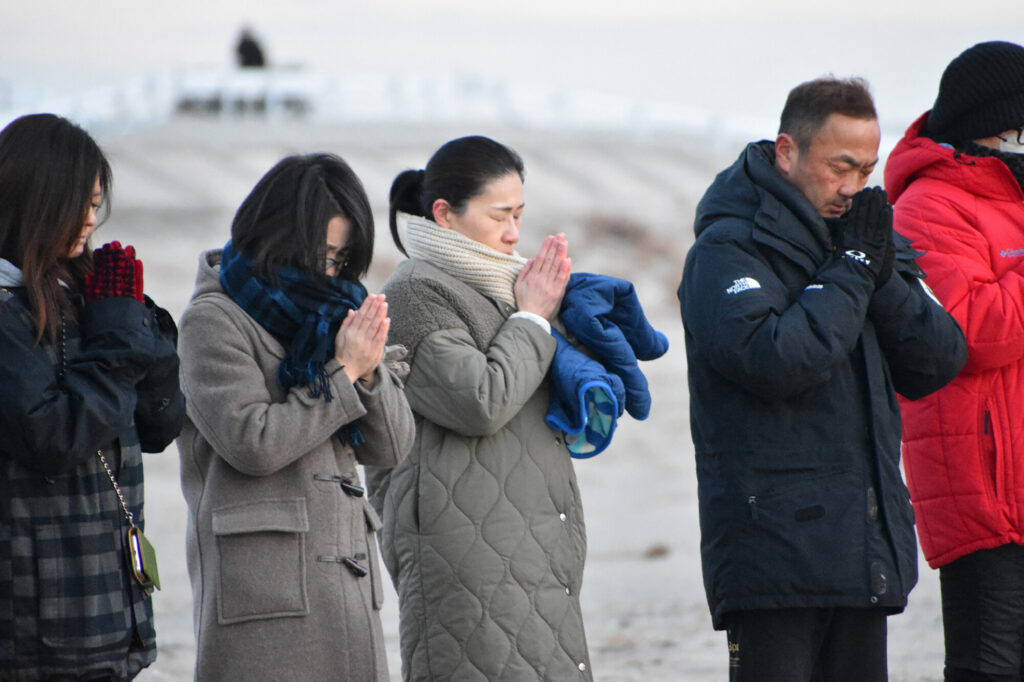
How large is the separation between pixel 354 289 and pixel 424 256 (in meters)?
0.48

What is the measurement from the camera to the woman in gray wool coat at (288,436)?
9.79 ft

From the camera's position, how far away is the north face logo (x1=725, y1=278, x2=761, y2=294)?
127 inches

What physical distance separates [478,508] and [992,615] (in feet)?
4.90

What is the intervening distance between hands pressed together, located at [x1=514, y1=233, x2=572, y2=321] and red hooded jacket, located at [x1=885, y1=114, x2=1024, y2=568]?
1.05 m

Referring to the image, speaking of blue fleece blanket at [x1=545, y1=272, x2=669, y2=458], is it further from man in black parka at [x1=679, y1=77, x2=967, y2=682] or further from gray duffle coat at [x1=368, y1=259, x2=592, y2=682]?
man in black parka at [x1=679, y1=77, x2=967, y2=682]

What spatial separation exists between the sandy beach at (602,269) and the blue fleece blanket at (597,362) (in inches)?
76.1

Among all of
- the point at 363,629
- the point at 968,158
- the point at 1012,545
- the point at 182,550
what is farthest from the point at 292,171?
the point at 182,550

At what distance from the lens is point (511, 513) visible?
11.2ft

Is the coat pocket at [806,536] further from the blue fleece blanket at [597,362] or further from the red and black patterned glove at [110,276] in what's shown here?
the red and black patterned glove at [110,276]

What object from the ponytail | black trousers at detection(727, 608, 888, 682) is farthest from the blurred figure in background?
black trousers at detection(727, 608, 888, 682)

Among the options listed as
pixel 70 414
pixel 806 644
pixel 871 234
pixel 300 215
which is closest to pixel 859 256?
pixel 871 234

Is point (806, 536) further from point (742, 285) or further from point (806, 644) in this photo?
point (742, 285)

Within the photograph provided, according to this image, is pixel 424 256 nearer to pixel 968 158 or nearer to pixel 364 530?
pixel 364 530

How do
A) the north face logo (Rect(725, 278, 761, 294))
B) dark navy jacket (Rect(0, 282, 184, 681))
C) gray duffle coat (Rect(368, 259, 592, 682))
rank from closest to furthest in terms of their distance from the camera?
1. dark navy jacket (Rect(0, 282, 184, 681))
2. the north face logo (Rect(725, 278, 761, 294))
3. gray duffle coat (Rect(368, 259, 592, 682))
